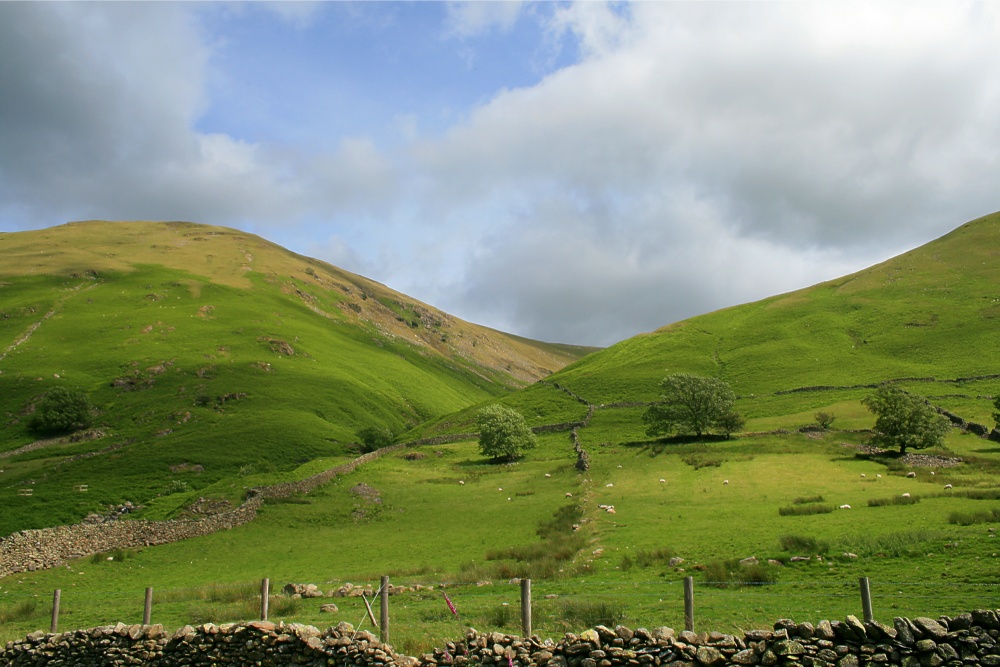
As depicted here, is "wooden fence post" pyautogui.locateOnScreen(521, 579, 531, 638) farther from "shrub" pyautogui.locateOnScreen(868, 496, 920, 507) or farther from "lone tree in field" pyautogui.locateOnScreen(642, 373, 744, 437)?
"lone tree in field" pyautogui.locateOnScreen(642, 373, 744, 437)

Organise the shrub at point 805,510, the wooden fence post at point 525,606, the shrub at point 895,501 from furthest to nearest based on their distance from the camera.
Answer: the shrub at point 805,510 → the shrub at point 895,501 → the wooden fence post at point 525,606

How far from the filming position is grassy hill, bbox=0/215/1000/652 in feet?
69.5

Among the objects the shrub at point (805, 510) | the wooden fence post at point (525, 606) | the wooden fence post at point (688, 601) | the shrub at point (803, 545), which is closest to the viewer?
the wooden fence post at point (688, 601)

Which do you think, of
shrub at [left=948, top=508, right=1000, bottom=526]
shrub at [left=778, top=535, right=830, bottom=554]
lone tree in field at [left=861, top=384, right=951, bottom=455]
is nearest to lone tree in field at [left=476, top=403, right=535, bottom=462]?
lone tree in field at [left=861, top=384, right=951, bottom=455]

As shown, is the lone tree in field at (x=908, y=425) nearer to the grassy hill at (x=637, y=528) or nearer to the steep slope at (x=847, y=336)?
the grassy hill at (x=637, y=528)

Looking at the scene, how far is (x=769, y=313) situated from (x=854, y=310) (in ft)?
67.6

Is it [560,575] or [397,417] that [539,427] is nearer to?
[397,417]

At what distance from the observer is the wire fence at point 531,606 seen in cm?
1766

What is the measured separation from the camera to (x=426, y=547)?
44.0 meters

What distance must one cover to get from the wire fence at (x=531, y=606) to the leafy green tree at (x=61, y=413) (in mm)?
90955

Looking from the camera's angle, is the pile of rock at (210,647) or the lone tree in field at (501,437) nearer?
the pile of rock at (210,647)

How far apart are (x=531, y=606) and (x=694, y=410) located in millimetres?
70629

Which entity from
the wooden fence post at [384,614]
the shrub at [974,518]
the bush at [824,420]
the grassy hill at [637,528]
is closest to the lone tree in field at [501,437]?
the grassy hill at [637,528]

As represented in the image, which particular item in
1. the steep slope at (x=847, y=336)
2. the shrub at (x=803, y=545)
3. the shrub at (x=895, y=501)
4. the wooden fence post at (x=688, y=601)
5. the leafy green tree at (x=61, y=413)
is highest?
the steep slope at (x=847, y=336)
